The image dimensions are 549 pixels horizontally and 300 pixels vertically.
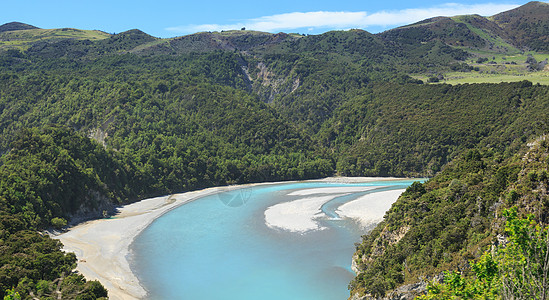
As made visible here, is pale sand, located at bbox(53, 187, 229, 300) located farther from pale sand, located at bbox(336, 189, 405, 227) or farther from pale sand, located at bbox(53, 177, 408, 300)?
pale sand, located at bbox(336, 189, 405, 227)

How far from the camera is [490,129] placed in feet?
301

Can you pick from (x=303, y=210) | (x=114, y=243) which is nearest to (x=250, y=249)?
(x=114, y=243)

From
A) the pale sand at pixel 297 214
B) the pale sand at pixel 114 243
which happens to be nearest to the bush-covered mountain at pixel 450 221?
the pale sand at pixel 297 214

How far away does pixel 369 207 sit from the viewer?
66250 millimetres

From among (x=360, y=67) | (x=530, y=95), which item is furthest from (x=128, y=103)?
(x=360, y=67)

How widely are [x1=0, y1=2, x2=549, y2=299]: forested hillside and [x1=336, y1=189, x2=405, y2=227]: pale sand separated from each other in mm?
12670

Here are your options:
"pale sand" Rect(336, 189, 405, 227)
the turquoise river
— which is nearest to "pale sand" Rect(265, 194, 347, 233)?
the turquoise river

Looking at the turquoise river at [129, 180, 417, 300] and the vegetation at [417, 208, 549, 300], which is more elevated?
the vegetation at [417, 208, 549, 300]

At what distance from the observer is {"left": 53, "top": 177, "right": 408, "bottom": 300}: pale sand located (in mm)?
41312

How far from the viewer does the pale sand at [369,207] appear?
60513mm

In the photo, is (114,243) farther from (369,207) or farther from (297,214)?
(369,207)

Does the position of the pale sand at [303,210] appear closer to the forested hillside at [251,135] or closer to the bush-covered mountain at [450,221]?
the forested hillside at [251,135]

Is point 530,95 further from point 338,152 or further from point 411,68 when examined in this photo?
point 411,68

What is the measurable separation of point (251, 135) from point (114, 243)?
58515 mm
